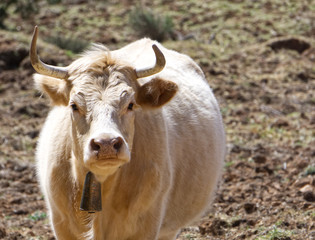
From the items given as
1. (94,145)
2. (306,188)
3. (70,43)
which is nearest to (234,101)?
(306,188)

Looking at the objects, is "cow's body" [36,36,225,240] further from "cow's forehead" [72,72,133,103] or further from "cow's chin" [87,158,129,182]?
"cow's forehead" [72,72,133,103]

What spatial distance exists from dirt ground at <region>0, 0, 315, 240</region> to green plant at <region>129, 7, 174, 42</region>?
0.99 ft

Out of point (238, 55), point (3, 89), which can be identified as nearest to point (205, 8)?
point (238, 55)

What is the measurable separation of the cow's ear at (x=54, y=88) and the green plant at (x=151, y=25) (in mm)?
11700

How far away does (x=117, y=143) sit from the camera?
4293 millimetres

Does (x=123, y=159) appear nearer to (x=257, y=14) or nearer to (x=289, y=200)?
(x=289, y=200)

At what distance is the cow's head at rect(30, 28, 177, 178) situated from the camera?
435 centimetres

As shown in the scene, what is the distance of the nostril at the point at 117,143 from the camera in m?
4.26

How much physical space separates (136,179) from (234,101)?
715 cm

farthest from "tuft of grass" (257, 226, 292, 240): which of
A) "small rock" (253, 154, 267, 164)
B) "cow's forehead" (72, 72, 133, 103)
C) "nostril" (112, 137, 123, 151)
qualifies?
"small rock" (253, 154, 267, 164)

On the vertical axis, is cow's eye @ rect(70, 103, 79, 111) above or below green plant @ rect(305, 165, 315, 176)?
above

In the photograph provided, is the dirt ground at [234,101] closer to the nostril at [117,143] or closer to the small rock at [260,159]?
the small rock at [260,159]

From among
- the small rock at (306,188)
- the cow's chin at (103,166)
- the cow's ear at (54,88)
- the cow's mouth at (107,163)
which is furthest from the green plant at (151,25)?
the cow's mouth at (107,163)

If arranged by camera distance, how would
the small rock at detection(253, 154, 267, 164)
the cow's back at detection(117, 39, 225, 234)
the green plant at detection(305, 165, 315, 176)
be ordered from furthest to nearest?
the small rock at detection(253, 154, 267, 164) < the green plant at detection(305, 165, 315, 176) < the cow's back at detection(117, 39, 225, 234)
